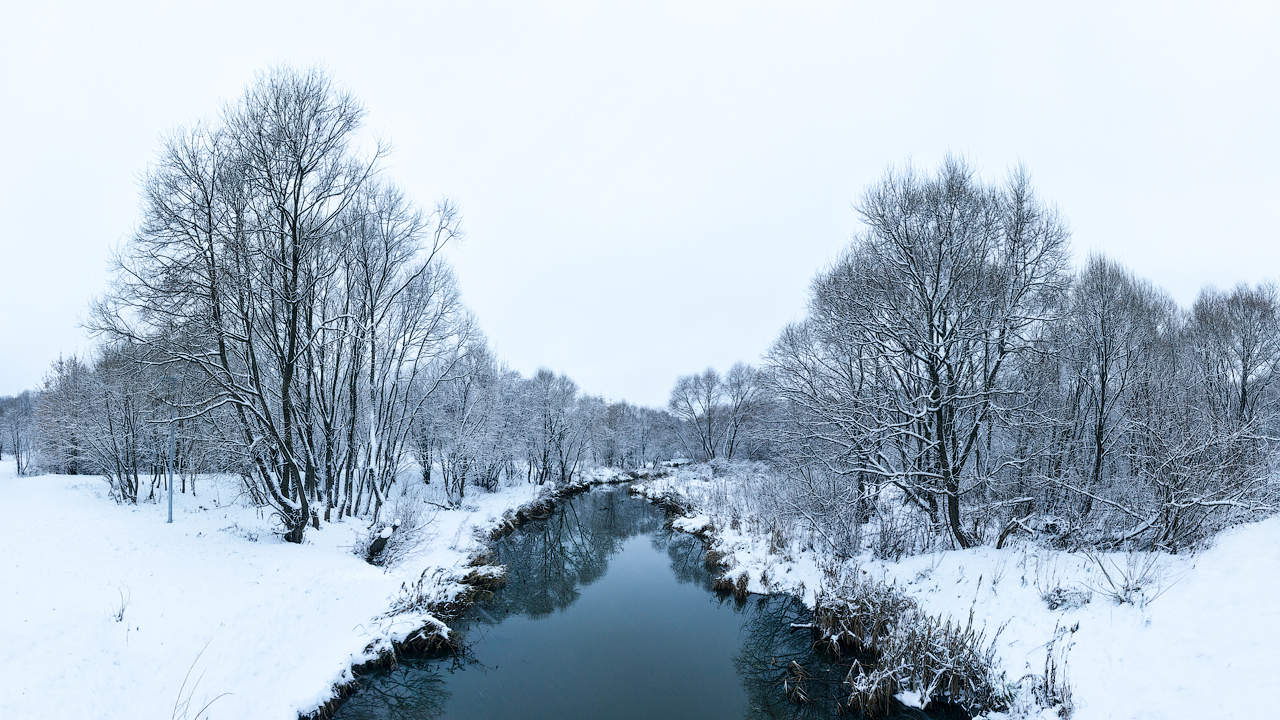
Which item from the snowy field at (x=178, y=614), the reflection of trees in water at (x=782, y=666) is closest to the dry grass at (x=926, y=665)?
the reflection of trees in water at (x=782, y=666)

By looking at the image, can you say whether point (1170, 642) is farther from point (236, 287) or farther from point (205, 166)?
point (205, 166)

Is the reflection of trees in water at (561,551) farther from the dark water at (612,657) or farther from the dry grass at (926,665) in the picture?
the dry grass at (926,665)

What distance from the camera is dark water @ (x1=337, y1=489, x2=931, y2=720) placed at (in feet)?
29.5

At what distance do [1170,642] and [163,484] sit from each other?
114 feet

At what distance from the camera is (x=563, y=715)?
29.1 ft

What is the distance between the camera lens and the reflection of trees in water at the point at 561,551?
1505cm

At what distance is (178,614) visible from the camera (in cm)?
826

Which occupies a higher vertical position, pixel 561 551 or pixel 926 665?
pixel 926 665

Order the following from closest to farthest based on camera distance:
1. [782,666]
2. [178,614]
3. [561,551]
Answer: [178,614] < [782,666] < [561,551]

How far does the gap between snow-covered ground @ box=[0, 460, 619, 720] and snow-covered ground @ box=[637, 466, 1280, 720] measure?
11.0 metres

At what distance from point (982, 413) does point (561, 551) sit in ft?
→ 53.8

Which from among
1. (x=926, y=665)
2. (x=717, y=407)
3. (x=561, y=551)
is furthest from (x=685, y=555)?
(x=717, y=407)

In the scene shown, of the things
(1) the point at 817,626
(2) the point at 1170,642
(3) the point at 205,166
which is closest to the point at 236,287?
(3) the point at 205,166

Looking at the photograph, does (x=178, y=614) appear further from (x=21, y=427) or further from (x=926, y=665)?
(x=21, y=427)
